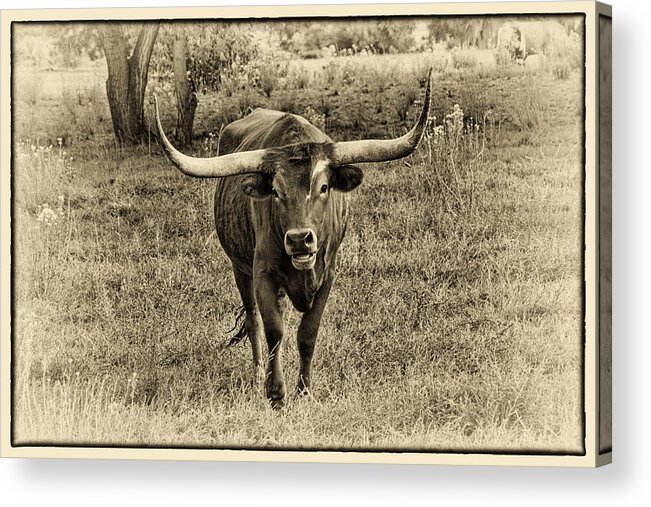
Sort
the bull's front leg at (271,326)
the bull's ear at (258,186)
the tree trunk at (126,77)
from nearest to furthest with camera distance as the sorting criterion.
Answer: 1. the bull's ear at (258,186)
2. the bull's front leg at (271,326)
3. the tree trunk at (126,77)

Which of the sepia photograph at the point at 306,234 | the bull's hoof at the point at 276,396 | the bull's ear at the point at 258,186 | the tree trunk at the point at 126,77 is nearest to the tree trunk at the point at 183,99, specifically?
the sepia photograph at the point at 306,234

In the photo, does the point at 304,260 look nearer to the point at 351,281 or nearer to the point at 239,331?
the point at 351,281

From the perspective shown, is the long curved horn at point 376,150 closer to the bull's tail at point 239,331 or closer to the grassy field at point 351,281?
the grassy field at point 351,281

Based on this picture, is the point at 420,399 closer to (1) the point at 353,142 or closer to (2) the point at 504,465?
(2) the point at 504,465

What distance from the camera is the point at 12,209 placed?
27.2 ft

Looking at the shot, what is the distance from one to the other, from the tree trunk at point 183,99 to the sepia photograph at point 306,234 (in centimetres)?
1

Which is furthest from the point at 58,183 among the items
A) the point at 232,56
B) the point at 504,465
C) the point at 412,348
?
the point at 504,465

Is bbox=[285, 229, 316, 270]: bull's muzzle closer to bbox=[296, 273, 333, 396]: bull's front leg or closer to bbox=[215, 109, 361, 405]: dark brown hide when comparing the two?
bbox=[215, 109, 361, 405]: dark brown hide

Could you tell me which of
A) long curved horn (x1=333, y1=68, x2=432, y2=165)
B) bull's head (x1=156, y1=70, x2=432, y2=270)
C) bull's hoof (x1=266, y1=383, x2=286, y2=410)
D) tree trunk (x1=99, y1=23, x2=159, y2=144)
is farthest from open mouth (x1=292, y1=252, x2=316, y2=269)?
tree trunk (x1=99, y1=23, x2=159, y2=144)

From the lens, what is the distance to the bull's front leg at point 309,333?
8.09 metres

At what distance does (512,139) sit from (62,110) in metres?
2.13

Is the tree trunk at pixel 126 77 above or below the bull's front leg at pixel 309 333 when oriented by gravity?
above

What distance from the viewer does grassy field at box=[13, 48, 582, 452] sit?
7938mm

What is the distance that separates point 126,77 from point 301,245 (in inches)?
47.3
